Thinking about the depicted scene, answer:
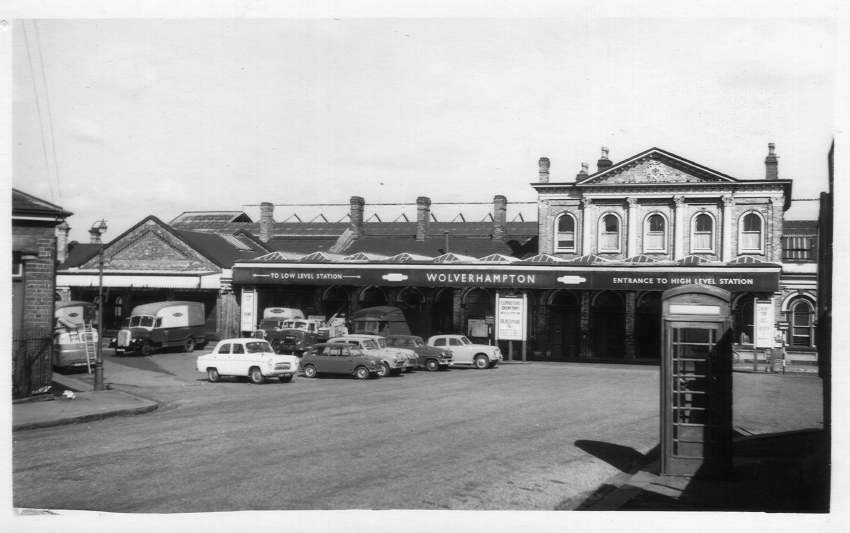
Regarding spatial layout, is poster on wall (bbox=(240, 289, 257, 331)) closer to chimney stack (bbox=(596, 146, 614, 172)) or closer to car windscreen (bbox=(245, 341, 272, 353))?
car windscreen (bbox=(245, 341, 272, 353))

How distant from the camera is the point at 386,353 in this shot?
83.6ft

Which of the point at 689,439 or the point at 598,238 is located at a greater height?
the point at 598,238

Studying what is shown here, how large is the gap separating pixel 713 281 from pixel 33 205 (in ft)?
87.8

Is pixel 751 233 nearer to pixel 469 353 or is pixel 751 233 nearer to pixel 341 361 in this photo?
pixel 469 353

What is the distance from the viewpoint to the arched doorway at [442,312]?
136 feet

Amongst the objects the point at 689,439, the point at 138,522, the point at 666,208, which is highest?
the point at 666,208

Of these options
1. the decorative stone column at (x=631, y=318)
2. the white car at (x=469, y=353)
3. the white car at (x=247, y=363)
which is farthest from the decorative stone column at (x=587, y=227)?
the white car at (x=247, y=363)

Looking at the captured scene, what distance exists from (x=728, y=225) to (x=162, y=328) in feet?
88.4

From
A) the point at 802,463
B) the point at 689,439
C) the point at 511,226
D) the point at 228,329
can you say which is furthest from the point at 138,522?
the point at 511,226

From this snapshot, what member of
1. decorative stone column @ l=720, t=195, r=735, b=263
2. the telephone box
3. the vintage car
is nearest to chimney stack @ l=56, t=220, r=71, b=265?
the vintage car

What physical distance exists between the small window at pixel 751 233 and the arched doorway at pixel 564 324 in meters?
8.45

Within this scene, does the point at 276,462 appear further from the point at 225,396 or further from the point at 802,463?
the point at 225,396

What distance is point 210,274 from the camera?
135 ft

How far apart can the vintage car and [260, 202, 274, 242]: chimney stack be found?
84.7ft
